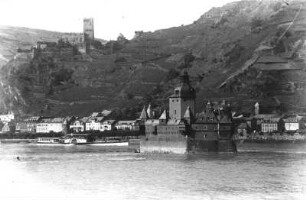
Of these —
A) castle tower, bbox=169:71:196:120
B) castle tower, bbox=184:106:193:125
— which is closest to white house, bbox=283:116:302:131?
castle tower, bbox=169:71:196:120

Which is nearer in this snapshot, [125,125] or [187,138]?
[187,138]

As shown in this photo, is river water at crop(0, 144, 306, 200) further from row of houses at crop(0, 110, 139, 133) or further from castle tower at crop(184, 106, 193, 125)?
row of houses at crop(0, 110, 139, 133)

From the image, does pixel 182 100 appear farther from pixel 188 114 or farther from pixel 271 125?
pixel 271 125

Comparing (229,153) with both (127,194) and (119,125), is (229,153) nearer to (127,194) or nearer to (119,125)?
(127,194)

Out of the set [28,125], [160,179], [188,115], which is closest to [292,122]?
[188,115]

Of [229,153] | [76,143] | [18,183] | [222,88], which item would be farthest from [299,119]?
[18,183]
